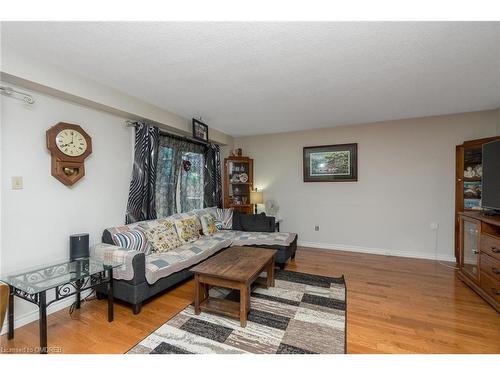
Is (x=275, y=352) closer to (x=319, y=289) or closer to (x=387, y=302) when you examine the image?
(x=319, y=289)

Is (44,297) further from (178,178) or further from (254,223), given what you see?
(254,223)

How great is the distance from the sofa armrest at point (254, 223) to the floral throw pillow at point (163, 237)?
1240 millimetres

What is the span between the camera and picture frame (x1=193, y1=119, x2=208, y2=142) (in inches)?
136

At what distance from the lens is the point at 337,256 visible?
378cm

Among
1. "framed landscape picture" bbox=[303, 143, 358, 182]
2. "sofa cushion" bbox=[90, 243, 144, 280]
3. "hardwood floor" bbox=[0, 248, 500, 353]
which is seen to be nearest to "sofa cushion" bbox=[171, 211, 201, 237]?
"hardwood floor" bbox=[0, 248, 500, 353]

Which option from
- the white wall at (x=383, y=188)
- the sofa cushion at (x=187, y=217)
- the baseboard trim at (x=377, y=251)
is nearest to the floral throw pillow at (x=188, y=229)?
the sofa cushion at (x=187, y=217)

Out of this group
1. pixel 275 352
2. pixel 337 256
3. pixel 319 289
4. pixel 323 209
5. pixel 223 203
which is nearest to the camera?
pixel 275 352

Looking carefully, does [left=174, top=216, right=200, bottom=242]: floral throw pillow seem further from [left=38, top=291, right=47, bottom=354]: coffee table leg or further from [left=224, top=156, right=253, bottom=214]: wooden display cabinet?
[left=38, top=291, right=47, bottom=354]: coffee table leg

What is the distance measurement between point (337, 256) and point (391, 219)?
1.15 meters

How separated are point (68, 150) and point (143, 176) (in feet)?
2.86

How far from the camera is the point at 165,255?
8.64 ft

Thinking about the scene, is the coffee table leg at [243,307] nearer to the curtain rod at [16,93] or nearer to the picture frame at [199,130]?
the picture frame at [199,130]
